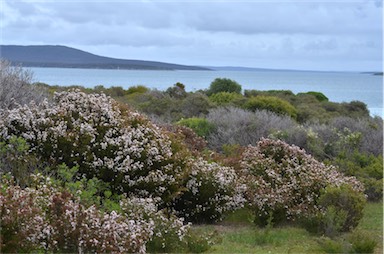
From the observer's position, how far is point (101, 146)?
35.9 ft

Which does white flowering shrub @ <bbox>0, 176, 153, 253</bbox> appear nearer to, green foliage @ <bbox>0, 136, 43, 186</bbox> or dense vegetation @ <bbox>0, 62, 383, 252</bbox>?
dense vegetation @ <bbox>0, 62, 383, 252</bbox>

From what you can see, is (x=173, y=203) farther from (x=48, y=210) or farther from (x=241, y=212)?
(x=48, y=210)

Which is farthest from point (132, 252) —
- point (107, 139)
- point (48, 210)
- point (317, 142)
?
point (317, 142)

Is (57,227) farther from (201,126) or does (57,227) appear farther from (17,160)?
(201,126)

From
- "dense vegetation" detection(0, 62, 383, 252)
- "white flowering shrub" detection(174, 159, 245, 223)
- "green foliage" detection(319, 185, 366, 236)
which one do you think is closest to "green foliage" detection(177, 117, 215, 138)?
"dense vegetation" detection(0, 62, 383, 252)

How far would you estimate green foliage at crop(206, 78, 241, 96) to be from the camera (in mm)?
40312

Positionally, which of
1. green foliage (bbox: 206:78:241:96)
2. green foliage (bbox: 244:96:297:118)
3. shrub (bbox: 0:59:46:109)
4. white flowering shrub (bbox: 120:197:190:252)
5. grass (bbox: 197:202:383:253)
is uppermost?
shrub (bbox: 0:59:46:109)

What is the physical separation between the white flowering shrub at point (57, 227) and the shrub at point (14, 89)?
5.96 metres

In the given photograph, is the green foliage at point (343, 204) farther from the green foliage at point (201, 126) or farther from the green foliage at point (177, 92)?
the green foliage at point (177, 92)

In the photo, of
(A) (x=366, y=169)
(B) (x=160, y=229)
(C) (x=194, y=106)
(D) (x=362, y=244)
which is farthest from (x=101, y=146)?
(C) (x=194, y=106)

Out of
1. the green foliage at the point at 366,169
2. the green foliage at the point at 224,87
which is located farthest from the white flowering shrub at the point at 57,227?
the green foliage at the point at 224,87

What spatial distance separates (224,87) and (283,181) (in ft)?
92.6

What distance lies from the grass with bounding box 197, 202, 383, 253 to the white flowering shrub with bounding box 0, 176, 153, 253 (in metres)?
2.43

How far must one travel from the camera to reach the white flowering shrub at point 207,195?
11.9 m
